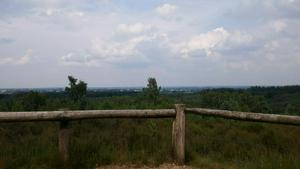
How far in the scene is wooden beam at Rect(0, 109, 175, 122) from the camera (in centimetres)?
551

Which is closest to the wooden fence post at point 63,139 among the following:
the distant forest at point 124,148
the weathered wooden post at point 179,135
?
the distant forest at point 124,148

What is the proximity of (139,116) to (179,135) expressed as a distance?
81 centimetres

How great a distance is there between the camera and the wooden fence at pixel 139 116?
18.2 ft

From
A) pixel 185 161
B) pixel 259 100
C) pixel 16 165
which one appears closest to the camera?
pixel 16 165

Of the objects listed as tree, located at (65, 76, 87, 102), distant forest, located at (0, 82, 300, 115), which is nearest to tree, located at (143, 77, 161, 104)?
distant forest, located at (0, 82, 300, 115)

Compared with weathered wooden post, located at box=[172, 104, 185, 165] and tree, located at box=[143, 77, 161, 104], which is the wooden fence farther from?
tree, located at box=[143, 77, 161, 104]

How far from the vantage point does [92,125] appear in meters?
8.45

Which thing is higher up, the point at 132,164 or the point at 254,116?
the point at 254,116

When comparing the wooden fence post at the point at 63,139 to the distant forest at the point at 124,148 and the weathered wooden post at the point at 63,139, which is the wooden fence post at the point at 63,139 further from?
the distant forest at the point at 124,148

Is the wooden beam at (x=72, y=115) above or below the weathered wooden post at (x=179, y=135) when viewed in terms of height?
above

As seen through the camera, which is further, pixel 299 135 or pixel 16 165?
pixel 299 135

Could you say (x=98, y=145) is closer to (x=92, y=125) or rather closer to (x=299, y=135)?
(x=92, y=125)

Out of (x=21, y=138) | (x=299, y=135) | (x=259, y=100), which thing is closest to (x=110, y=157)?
(x=21, y=138)

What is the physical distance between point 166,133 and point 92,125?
1.69 meters
